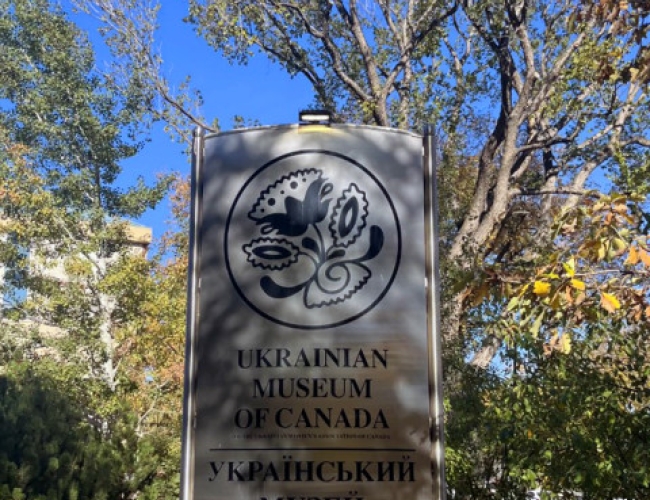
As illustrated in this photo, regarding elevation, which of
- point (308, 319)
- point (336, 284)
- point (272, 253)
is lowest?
point (308, 319)

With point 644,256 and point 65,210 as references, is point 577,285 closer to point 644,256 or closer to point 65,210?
point 644,256

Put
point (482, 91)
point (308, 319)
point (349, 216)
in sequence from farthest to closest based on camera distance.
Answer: point (482, 91) → point (349, 216) → point (308, 319)

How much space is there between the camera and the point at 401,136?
381 centimetres

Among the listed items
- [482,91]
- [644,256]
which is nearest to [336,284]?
[644,256]

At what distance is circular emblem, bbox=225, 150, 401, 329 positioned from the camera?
3619mm

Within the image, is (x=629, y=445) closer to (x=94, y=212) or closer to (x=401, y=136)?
(x=401, y=136)

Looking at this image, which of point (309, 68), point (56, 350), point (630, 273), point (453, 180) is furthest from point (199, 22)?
point (630, 273)

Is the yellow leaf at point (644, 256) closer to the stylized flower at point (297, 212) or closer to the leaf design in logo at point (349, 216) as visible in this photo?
the leaf design in logo at point (349, 216)

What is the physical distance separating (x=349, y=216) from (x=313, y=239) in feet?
0.62

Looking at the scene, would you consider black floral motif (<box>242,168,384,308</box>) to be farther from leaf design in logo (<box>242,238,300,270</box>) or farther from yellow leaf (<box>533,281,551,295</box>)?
yellow leaf (<box>533,281,551,295</box>)

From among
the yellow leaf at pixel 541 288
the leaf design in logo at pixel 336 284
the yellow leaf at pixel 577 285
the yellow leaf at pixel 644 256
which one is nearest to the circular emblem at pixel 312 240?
the leaf design in logo at pixel 336 284

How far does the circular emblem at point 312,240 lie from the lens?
142 inches

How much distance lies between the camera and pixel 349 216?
3.71 m

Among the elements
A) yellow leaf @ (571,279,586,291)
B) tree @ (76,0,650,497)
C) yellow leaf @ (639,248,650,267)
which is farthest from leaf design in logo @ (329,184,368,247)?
tree @ (76,0,650,497)
